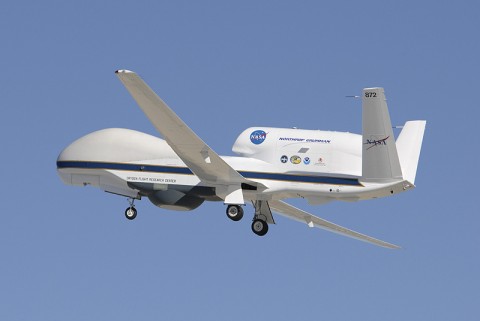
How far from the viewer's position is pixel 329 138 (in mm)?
76500

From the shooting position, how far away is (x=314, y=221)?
88.6m

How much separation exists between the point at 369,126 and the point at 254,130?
7.93 m

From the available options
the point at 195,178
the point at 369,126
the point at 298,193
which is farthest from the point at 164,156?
the point at 369,126

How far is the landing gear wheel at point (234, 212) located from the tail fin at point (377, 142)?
7.07 meters

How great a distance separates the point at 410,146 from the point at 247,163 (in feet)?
27.7

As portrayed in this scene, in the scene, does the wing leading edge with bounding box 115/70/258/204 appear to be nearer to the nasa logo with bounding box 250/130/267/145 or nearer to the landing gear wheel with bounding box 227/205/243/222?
the landing gear wheel with bounding box 227/205/243/222

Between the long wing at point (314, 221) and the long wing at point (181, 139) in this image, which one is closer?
the long wing at point (181, 139)

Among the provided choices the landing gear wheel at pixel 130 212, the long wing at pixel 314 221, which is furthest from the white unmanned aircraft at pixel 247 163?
the long wing at pixel 314 221

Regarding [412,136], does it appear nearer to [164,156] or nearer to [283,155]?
[283,155]

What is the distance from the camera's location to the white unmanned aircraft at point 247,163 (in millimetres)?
73688

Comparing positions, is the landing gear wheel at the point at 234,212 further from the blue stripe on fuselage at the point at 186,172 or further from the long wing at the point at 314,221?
the long wing at the point at 314,221

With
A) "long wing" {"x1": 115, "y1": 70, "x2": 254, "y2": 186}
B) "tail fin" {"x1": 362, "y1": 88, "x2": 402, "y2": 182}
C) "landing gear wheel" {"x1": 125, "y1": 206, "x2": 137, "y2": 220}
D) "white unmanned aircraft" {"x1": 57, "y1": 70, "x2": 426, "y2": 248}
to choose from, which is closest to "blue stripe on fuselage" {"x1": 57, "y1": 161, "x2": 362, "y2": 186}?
"white unmanned aircraft" {"x1": 57, "y1": 70, "x2": 426, "y2": 248}

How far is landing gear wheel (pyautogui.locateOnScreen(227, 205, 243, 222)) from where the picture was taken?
256 feet

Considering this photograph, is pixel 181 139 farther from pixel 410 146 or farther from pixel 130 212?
pixel 410 146
